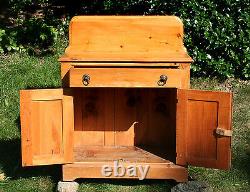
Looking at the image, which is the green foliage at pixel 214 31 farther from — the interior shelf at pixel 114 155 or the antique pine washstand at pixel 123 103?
the interior shelf at pixel 114 155

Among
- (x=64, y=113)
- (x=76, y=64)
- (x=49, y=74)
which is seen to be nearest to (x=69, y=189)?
(x=64, y=113)

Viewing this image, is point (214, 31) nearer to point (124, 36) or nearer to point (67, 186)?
point (124, 36)

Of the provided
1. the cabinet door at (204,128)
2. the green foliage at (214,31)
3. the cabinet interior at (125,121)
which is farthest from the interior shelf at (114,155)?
the green foliage at (214,31)

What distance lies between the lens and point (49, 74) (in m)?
6.57

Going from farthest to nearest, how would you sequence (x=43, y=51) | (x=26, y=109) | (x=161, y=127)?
1. (x=43, y=51)
2. (x=161, y=127)
3. (x=26, y=109)

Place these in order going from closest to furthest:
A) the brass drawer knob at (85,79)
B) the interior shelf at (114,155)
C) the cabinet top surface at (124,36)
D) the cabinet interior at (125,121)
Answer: the brass drawer knob at (85,79), the cabinet top surface at (124,36), the interior shelf at (114,155), the cabinet interior at (125,121)

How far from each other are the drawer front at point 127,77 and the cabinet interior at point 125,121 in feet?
2.41

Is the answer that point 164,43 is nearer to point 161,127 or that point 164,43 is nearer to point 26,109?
point 161,127

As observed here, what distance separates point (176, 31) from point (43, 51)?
3.54 metres

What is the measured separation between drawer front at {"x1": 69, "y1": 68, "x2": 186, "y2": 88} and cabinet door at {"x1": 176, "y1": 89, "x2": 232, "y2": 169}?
191mm

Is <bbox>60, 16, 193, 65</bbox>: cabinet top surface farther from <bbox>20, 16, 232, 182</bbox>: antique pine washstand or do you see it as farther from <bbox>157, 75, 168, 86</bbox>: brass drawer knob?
<bbox>157, 75, 168, 86</bbox>: brass drawer knob

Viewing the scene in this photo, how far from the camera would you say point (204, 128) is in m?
4.04

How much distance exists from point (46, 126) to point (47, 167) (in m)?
0.86

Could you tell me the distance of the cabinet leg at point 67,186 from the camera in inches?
169
